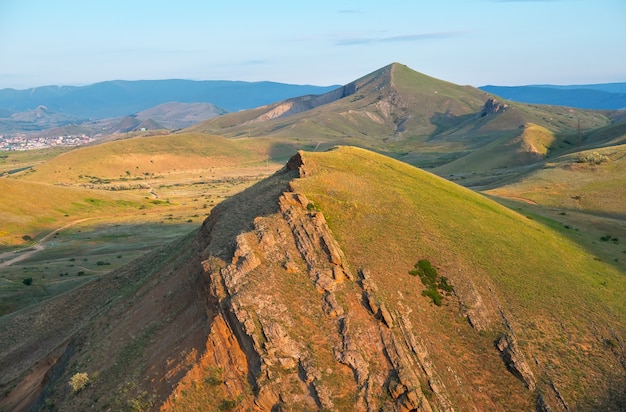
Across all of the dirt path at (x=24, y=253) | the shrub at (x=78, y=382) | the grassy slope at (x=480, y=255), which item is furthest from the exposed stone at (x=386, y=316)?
the dirt path at (x=24, y=253)

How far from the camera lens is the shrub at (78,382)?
103 ft

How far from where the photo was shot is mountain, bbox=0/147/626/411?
28219mm

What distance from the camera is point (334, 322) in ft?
100.0

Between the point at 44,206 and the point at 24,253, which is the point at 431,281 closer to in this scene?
the point at 24,253

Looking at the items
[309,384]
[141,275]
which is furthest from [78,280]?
[309,384]

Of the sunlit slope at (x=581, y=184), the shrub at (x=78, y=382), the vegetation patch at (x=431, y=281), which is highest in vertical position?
the vegetation patch at (x=431, y=281)

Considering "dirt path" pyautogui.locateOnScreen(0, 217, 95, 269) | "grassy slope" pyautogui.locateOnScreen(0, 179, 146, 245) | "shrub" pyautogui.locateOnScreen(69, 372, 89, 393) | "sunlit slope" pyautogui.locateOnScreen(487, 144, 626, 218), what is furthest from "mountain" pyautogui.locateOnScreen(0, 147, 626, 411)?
"grassy slope" pyautogui.locateOnScreen(0, 179, 146, 245)

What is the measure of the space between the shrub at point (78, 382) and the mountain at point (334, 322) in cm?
8

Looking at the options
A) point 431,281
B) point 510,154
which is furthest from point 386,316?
point 510,154

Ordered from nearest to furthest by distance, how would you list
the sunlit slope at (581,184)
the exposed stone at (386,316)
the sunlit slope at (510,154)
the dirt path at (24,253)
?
the exposed stone at (386,316)
the dirt path at (24,253)
the sunlit slope at (581,184)
the sunlit slope at (510,154)

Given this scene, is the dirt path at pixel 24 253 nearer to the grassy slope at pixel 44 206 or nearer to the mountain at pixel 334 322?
the grassy slope at pixel 44 206

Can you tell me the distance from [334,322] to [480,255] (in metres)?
15.7

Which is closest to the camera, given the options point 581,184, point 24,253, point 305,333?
point 305,333

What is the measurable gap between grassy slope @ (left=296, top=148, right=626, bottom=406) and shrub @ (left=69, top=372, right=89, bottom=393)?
16289 mm
